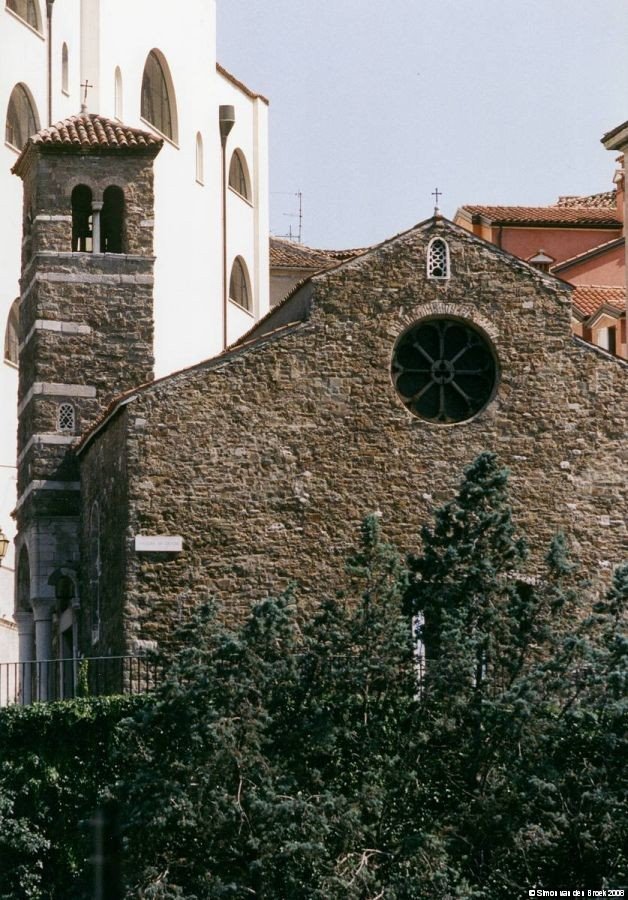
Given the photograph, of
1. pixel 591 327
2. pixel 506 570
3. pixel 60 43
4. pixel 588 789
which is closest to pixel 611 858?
pixel 588 789

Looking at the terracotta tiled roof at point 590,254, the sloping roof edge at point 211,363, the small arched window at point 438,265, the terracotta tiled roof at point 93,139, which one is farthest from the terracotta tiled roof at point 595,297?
the sloping roof edge at point 211,363

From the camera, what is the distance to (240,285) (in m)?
65.6

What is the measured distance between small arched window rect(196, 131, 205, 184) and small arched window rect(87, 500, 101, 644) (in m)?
26.6

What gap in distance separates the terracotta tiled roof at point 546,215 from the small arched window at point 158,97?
8296 mm

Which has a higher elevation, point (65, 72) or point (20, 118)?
point (65, 72)

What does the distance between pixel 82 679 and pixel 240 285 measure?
103 ft

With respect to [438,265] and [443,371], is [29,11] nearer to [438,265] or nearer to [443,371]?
[438,265]

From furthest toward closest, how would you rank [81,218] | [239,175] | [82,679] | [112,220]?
[239,175] → [81,218] → [112,220] → [82,679]

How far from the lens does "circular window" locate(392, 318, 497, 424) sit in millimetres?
35875

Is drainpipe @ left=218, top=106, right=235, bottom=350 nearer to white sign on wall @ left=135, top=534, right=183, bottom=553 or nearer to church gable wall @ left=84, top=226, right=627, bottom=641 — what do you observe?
church gable wall @ left=84, top=226, right=627, bottom=641

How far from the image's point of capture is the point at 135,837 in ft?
100

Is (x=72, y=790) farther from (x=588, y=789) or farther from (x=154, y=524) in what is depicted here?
(x=588, y=789)

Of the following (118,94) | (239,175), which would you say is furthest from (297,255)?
(118,94)

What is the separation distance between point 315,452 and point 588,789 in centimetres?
667
